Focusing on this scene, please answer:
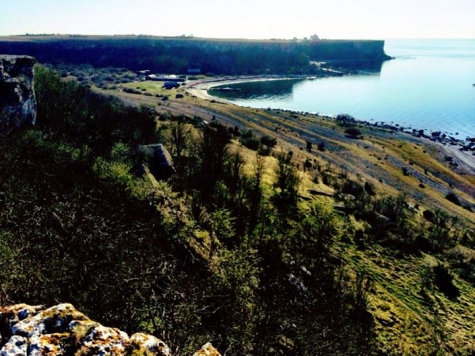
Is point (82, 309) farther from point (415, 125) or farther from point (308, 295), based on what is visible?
point (415, 125)

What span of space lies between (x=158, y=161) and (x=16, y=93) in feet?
71.1

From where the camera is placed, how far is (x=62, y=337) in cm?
911

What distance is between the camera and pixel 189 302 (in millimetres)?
27672

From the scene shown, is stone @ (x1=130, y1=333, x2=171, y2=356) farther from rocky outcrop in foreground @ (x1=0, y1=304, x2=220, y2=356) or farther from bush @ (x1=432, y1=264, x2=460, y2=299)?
bush @ (x1=432, y1=264, x2=460, y2=299)

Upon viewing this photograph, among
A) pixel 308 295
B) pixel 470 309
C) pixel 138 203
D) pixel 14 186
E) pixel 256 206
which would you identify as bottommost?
pixel 470 309

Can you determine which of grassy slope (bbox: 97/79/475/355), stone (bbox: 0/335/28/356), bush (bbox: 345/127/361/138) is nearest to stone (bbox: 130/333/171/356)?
stone (bbox: 0/335/28/356)

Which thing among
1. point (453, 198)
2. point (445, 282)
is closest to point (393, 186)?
point (453, 198)

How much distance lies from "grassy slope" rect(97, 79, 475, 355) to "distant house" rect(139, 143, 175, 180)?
18326mm

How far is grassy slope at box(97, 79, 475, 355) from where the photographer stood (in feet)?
125

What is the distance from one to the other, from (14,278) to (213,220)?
24919mm

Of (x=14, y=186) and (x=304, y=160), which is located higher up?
(x=14, y=186)

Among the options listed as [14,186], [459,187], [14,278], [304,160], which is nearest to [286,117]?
[304,160]

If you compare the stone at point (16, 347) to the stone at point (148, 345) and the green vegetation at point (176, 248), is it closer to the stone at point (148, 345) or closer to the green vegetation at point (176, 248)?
the stone at point (148, 345)

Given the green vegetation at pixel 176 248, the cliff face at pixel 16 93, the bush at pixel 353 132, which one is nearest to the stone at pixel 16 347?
the green vegetation at pixel 176 248
